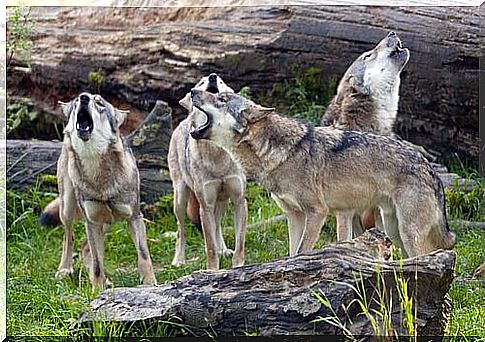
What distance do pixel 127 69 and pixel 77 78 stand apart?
61 centimetres

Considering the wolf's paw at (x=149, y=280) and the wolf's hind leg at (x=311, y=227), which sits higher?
the wolf's hind leg at (x=311, y=227)

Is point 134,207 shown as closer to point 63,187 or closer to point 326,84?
point 63,187

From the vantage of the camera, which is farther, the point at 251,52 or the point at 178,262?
the point at 251,52

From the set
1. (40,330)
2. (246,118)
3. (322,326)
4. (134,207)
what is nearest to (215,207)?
(134,207)

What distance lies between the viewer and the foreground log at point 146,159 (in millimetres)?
9484

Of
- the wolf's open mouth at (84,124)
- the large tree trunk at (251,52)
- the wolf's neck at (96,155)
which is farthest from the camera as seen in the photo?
the large tree trunk at (251,52)

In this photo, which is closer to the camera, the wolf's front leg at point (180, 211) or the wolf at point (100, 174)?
the wolf at point (100, 174)

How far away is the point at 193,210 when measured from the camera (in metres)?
8.84

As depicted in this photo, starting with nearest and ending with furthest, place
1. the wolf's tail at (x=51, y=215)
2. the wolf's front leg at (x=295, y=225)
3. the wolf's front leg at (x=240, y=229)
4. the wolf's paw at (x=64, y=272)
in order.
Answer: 1. the wolf's front leg at (x=295, y=225)
2. the wolf's front leg at (x=240, y=229)
3. the wolf's paw at (x=64, y=272)
4. the wolf's tail at (x=51, y=215)

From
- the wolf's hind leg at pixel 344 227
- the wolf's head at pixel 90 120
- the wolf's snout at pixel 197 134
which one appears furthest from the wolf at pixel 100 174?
the wolf's hind leg at pixel 344 227

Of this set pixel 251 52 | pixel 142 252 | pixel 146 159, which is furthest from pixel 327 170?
pixel 251 52

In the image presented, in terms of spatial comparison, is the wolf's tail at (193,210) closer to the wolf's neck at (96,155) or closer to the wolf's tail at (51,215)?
the wolf's tail at (51,215)

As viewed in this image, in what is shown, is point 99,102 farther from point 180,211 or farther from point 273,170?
point 180,211

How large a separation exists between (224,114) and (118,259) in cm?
276
